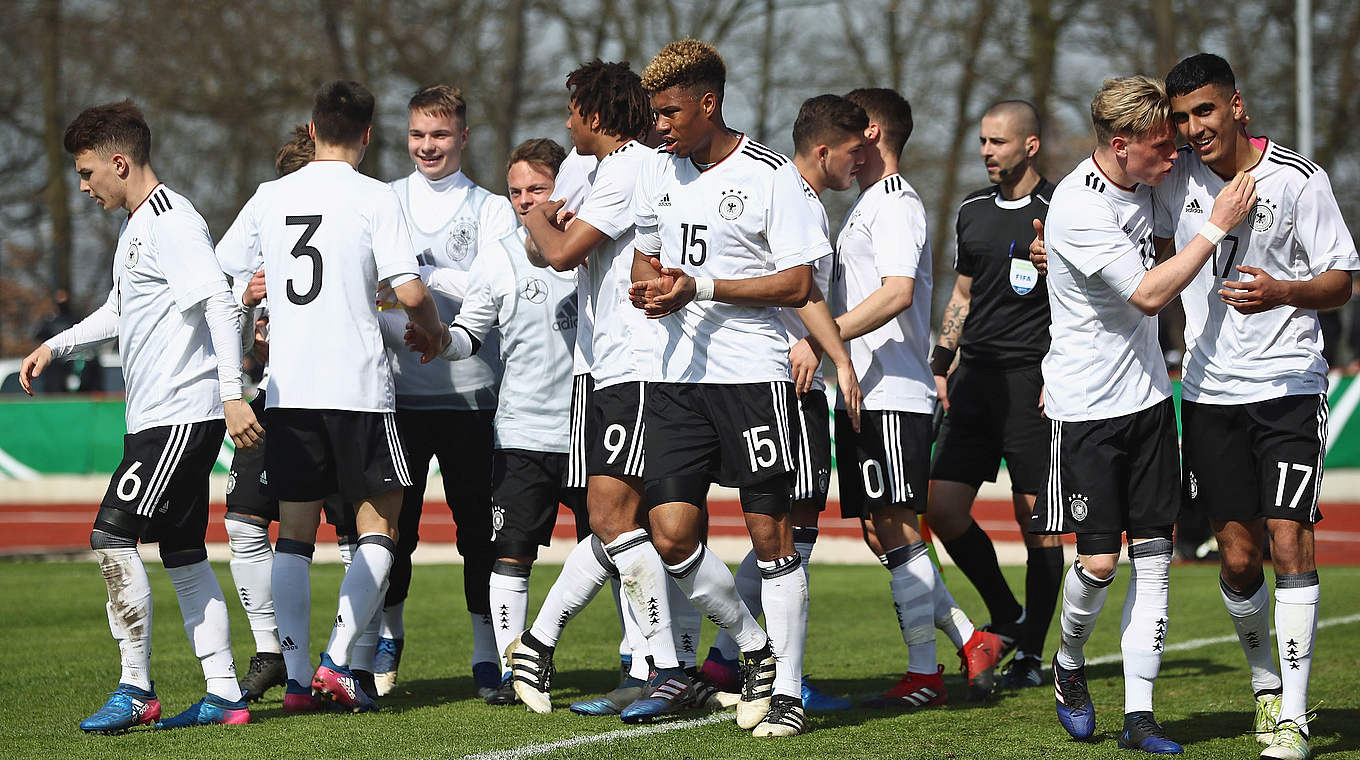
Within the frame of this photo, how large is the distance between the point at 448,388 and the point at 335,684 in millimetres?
1601

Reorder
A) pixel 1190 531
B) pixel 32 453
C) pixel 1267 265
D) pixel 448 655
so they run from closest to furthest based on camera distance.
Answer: pixel 1267 265, pixel 448 655, pixel 1190 531, pixel 32 453

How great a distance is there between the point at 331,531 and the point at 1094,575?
13.2 m

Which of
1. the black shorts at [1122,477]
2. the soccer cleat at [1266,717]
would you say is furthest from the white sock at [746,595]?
the soccer cleat at [1266,717]

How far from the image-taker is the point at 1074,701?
5301 mm

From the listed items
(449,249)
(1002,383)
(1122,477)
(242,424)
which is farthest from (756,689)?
(449,249)

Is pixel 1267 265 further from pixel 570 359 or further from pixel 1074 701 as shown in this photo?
pixel 570 359

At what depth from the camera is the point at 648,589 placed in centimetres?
563

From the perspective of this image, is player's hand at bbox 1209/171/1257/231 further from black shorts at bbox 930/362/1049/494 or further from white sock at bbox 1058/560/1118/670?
black shorts at bbox 930/362/1049/494

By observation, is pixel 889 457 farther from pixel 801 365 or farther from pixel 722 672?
pixel 722 672

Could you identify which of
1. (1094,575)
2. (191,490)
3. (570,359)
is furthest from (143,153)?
(1094,575)

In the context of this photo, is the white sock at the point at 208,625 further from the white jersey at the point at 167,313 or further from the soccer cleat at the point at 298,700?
the white jersey at the point at 167,313

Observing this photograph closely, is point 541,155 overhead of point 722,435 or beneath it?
overhead

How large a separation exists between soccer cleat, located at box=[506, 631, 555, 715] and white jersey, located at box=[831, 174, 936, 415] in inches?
64.3

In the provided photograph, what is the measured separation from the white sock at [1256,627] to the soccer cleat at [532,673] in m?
2.63
